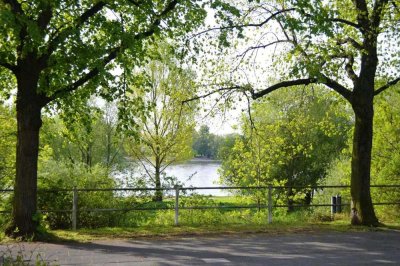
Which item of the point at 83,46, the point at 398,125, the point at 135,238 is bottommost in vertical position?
the point at 135,238

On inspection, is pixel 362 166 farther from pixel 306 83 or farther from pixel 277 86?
pixel 277 86

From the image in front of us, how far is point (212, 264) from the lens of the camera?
9242 millimetres

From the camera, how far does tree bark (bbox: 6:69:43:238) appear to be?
1198 cm

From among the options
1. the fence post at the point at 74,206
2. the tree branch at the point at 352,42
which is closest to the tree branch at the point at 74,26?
the fence post at the point at 74,206

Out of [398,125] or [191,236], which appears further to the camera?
[398,125]

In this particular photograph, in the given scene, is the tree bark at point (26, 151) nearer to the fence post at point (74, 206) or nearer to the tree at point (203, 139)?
the fence post at point (74, 206)

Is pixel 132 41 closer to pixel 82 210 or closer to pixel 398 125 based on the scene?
pixel 82 210

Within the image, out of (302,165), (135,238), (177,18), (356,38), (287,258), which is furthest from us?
(302,165)

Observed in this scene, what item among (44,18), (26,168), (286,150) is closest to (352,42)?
(44,18)

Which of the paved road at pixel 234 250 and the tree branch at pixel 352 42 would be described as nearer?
the paved road at pixel 234 250

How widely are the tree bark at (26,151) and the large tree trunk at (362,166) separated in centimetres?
931

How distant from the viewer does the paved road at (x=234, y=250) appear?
957 cm

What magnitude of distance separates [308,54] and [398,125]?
727 cm

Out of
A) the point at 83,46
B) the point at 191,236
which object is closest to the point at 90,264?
the point at 191,236
